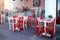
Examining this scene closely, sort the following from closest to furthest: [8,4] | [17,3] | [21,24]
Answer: [21,24], [8,4], [17,3]

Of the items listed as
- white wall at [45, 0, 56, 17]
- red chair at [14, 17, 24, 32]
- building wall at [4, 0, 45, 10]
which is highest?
building wall at [4, 0, 45, 10]

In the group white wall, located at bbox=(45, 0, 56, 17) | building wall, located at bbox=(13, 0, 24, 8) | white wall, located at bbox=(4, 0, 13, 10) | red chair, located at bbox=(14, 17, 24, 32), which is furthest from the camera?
building wall, located at bbox=(13, 0, 24, 8)

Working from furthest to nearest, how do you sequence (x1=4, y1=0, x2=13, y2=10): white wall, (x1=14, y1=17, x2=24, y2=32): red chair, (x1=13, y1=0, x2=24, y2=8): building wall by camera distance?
(x1=13, y1=0, x2=24, y2=8): building wall, (x1=4, y1=0, x2=13, y2=10): white wall, (x1=14, y1=17, x2=24, y2=32): red chair

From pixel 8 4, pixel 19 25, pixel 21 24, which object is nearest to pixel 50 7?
pixel 21 24

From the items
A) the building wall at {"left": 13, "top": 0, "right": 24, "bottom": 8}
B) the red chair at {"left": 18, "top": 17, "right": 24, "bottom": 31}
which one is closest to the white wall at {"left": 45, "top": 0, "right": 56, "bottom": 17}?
the red chair at {"left": 18, "top": 17, "right": 24, "bottom": 31}

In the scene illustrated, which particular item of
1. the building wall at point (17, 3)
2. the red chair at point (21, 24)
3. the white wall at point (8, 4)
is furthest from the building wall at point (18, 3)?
the red chair at point (21, 24)

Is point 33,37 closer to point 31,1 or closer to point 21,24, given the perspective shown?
point 21,24

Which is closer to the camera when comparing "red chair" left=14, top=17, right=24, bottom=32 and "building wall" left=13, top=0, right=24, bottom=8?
"red chair" left=14, top=17, right=24, bottom=32

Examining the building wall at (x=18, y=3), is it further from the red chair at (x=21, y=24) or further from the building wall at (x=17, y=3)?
the red chair at (x=21, y=24)

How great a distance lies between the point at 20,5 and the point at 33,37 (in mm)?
8023

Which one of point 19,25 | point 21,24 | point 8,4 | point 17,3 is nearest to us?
point 19,25

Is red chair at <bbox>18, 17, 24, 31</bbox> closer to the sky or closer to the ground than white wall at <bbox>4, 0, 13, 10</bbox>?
closer to the ground

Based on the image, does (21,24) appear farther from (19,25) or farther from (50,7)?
(50,7)

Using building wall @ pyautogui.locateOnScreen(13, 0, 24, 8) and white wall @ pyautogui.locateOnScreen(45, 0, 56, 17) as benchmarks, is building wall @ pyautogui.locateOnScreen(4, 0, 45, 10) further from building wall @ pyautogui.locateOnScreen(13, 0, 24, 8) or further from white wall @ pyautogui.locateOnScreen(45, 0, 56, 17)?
white wall @ pyautogui.locateOnScreen(45, 0, 56, 17)
